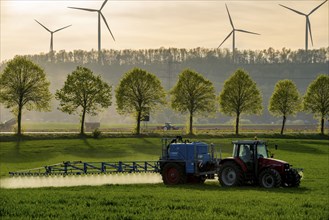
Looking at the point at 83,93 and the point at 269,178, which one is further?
the point at 83,93

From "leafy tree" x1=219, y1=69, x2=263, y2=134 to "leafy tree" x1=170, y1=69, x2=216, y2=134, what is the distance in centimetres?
233

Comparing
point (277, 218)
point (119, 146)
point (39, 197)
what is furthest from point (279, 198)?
point (119, 146)

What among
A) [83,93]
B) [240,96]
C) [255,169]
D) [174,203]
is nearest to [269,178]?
[255,169]

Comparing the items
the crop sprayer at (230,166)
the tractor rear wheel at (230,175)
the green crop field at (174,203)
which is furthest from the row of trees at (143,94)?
the green crop field at (174,203)

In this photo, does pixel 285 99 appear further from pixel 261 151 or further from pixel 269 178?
pixel 269 178

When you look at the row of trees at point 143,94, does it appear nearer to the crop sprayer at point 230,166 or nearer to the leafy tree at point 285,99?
the leafy tree at point 285,99

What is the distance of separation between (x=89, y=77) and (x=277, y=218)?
76.3 metres

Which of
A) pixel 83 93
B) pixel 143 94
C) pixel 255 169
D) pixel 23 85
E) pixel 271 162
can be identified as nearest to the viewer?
pixel 271 162

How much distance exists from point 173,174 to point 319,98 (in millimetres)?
72677

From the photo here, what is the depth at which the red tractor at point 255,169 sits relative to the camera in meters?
34.5

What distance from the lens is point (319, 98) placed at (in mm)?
105250

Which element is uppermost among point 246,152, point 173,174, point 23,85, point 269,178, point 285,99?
point 23,85

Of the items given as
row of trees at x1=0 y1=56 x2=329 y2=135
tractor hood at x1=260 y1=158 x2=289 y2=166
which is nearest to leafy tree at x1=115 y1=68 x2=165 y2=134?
row of trees at x1=0 y1=56 x2=329 y2=135

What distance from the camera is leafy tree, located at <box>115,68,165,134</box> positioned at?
9850 centimetres
